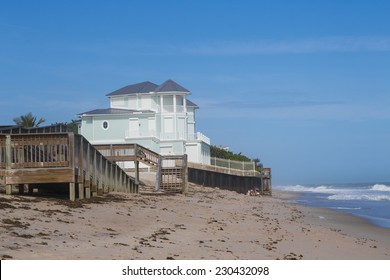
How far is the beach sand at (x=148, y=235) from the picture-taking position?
11.5 m

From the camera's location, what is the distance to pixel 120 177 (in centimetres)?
2653

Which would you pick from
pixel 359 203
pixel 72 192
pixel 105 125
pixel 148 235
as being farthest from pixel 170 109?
pixel 148 235

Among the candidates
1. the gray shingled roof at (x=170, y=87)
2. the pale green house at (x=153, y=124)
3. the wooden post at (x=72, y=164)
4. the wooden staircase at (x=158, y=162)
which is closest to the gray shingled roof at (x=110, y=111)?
the pale green house at (x=153, y=124)

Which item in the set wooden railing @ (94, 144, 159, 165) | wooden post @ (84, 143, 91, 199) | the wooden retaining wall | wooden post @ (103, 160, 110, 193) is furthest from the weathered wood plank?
the wooden retaining wall

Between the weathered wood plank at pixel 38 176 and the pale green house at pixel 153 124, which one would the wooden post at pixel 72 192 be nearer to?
the weathered wood plank at pixel 38 176

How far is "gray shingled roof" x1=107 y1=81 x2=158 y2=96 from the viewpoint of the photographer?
75625mm

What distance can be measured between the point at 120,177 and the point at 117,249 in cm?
1490

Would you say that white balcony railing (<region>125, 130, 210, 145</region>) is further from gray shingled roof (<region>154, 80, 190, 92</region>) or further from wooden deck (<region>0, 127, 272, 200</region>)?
wooden deck (<region>0, 127, 272, 200</region>)

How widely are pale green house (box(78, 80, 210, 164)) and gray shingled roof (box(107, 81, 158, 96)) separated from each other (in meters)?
0.13

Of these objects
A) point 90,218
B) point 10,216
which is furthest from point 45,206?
point 10,216

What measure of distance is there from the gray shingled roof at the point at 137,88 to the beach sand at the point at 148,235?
177 feet

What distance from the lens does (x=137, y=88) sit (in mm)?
76562

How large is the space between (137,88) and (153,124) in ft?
27.2
